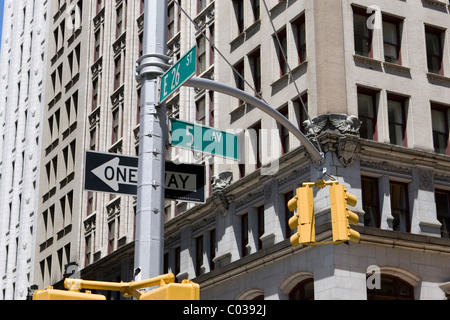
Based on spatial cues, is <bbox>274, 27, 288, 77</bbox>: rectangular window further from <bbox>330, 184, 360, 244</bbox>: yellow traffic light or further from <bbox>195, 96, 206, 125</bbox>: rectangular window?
<bbox>330, 184, 360, 244</bbox>: yellow traffic light

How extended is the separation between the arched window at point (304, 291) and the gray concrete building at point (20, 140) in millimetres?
32155

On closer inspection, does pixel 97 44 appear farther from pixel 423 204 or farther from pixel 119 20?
pixel 423 204

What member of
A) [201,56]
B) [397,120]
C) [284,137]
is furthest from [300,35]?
[201,56]

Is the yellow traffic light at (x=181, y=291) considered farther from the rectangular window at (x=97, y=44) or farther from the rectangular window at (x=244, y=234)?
the rectangular window at (x=97, y=44)

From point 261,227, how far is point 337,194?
911 inches

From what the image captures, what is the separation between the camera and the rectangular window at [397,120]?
34.8m

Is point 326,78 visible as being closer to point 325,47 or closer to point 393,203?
point 325,47

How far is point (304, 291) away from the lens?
33.5m

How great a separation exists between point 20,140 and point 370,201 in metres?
43.4

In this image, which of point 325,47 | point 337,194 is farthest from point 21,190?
point 337,194

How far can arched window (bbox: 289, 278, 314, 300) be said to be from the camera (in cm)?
3319

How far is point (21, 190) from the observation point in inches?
2665

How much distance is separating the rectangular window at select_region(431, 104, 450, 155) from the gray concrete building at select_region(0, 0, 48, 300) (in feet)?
118

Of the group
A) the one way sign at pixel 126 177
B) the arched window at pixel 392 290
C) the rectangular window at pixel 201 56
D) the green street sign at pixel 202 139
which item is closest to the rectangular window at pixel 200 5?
the rectangular window at pixel 201 56
